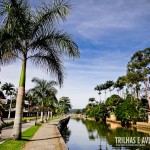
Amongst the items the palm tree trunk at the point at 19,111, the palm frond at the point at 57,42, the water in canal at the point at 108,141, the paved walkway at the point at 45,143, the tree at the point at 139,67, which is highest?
the tree at the point at 139,67

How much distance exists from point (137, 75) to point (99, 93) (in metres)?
74.8

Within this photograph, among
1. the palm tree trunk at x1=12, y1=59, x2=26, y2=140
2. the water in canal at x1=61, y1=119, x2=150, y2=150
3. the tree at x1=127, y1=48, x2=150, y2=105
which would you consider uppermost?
the tree at x1=127, y1=48, x2=150, y2=105

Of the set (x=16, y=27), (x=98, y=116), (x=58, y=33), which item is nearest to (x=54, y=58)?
(x=58, y=33)

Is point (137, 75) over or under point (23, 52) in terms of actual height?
over

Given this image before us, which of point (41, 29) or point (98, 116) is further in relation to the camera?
point (98, 116)

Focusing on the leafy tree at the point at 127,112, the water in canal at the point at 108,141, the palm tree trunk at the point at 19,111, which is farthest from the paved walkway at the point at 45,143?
the leafy tree at the point at 127,112

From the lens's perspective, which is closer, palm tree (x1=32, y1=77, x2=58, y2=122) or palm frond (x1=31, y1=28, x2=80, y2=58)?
palm frond (x1=31, y1=28, x2=80, y2=58)

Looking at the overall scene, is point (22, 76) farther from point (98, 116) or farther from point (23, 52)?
point (98, 116)

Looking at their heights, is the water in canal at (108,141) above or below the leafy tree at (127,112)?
below

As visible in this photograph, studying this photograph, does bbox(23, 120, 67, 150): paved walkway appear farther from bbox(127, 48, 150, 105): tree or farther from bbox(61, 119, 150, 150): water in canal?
bbox(127, 48, 150, 105): tree

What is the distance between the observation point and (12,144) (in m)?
12.2

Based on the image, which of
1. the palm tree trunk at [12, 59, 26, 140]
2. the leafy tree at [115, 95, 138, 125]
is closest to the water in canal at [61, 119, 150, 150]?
the palm tree trunk at [12, 59, 26, 140]

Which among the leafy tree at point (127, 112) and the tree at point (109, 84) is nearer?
the leafy tree at point (127, 112)

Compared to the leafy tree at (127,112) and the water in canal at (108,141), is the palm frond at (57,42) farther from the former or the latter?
the leafy tree at (127,112)
